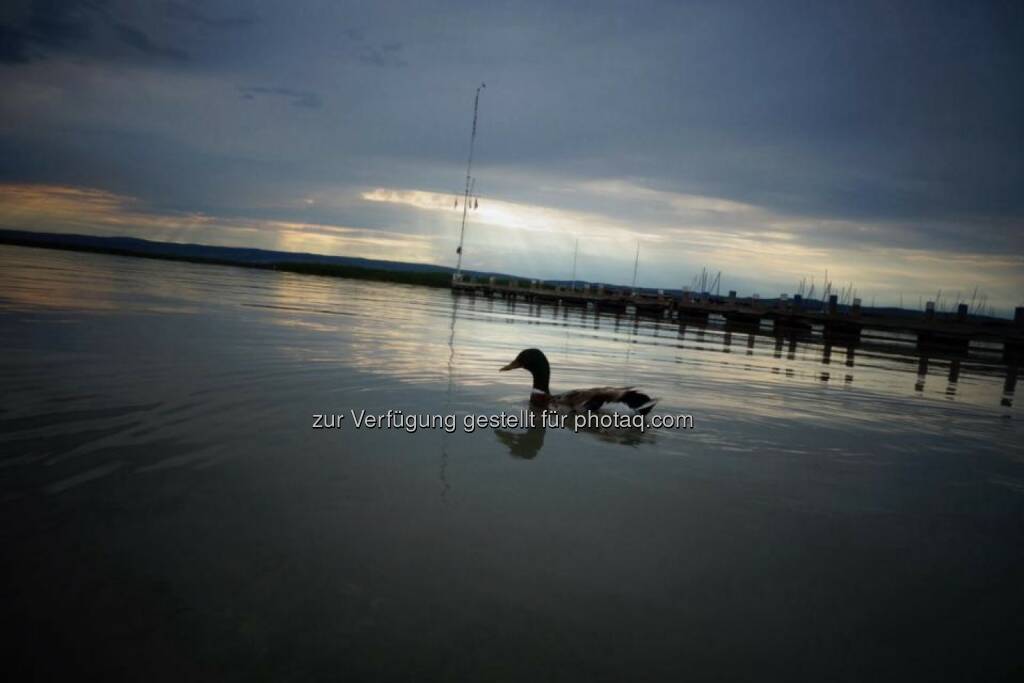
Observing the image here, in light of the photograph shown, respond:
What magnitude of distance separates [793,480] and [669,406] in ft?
10.1

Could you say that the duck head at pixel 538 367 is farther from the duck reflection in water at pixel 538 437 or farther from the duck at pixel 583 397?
the duck reflection in water at pixel 538 437

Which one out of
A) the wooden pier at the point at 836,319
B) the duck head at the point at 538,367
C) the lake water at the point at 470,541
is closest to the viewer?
the lake water at the point at 470,541

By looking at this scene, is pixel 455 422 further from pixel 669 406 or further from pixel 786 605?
pixel 786 605

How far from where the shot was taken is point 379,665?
2.28 m

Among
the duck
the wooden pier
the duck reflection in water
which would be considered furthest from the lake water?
the wooden pier

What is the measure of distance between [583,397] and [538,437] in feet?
4.40

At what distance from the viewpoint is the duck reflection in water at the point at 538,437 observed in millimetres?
5500

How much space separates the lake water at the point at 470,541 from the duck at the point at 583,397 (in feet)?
1.86

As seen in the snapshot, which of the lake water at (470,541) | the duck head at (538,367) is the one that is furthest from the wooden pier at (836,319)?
the duck head at (538,367)

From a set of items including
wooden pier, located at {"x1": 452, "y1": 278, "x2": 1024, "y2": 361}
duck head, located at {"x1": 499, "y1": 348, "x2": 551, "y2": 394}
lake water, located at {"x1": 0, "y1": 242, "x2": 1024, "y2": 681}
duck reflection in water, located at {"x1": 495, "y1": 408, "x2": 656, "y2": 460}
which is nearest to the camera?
lake water, located at {"x1": 0, "y1": 242, "x2": 1024, "y2": 681}

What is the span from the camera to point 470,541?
3.36 metres

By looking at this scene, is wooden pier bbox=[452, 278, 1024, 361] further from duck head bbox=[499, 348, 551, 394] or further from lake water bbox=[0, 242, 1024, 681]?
duck head bbox=[499, 348, 551, 394]

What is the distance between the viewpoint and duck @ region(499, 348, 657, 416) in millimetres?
6874

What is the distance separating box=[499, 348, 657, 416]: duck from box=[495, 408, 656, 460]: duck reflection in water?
352 mm
